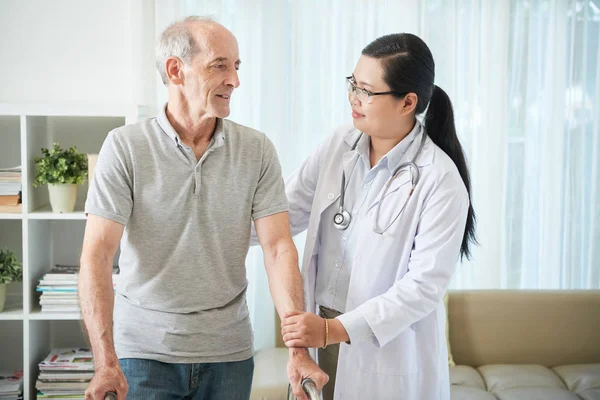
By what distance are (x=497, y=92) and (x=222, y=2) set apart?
1.45 m

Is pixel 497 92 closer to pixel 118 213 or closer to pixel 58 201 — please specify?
pixel 58 201

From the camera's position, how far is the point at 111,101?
11.4 ft

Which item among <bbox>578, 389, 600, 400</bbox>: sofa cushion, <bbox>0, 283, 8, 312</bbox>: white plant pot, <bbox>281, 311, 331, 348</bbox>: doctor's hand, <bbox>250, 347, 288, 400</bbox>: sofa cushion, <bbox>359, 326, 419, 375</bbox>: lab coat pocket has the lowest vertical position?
<bbox>578, 389, 600, 400</bbox>: sofa cushion

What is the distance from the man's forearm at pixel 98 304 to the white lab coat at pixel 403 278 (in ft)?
2.16

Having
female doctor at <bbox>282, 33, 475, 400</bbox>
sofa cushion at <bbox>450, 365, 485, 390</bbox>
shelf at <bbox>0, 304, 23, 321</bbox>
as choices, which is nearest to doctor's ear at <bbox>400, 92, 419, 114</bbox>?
female doctor at <bbox>282, 33, 475, 400</bbox>

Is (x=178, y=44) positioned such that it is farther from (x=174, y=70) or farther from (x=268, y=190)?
(x=268, y=190)

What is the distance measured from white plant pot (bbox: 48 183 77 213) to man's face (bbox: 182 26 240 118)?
1.54 metres

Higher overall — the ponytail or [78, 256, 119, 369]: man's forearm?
the ponytail

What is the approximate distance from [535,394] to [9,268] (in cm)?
240

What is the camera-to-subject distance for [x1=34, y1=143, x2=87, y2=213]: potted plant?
10.1ft

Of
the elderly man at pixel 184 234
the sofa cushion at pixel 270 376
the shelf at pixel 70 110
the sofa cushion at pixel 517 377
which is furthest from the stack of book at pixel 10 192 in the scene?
the sofa cushion at pixel 517 377

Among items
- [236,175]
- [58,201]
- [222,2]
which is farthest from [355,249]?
[222,2]

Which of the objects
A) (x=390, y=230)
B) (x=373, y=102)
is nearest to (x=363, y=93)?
(x=373, y=102)

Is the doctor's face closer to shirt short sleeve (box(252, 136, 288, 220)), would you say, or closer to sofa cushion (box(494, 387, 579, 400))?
shirt short sleeve (box(252, 136, 288, 220))
